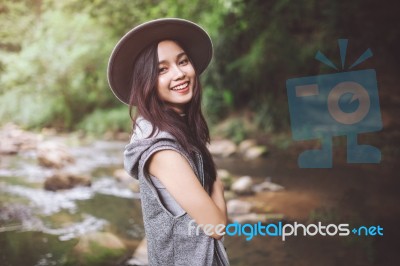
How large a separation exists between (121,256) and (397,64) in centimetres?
558

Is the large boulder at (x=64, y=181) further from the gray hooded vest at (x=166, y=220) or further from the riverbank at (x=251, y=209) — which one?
the gray hooded vest at (x=166, y=220)

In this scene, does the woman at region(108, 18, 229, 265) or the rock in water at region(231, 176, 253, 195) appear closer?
the woman at region(108, 18, 229, 265)

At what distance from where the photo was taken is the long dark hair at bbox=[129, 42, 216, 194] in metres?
0.95

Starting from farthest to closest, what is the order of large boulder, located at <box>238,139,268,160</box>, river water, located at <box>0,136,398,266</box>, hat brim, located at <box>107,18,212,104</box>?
large boulder, located at <box>238,139,268,160</box> → river water, located at <box>0,136,398,266</box> → hat brim, located at <box>107,18,212,104</box>

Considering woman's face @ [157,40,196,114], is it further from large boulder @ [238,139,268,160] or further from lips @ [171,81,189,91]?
large boulder @ [238,139,268,160]

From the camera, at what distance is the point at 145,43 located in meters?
1.03

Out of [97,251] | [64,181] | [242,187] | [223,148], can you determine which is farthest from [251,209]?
[223,148]

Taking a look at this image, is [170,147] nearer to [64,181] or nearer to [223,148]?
[64,181]

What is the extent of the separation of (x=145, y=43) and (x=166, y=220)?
505 mm

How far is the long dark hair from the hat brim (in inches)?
1.1

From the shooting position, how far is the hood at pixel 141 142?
875 mm

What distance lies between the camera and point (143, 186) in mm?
920

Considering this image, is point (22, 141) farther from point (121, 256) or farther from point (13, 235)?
point (121, 256)

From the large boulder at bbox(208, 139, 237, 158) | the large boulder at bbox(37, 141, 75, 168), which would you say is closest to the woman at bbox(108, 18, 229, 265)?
the large boulder at bbox(37, 141, 75, 168)
